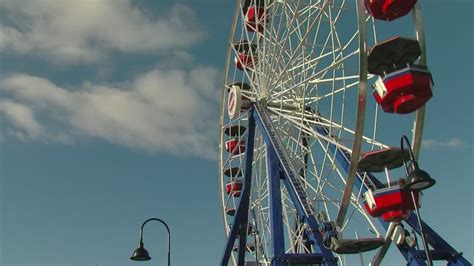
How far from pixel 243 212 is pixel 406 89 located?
9630 millimetres

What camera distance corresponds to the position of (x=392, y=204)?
11.1 m

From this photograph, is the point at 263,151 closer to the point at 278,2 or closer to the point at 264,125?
the point at 264,125

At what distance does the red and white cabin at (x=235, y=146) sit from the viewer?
23.0 meters

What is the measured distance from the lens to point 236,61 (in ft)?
76.0

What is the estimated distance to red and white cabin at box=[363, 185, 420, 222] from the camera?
10922mm

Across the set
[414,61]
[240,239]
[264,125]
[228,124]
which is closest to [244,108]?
[264,125]

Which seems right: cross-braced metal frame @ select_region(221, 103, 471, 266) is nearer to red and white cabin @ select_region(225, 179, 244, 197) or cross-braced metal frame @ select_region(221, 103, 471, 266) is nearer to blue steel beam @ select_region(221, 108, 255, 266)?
blue steel beam @ select_region(221, 108, 255, 266)

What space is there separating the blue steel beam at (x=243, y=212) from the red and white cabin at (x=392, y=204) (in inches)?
309

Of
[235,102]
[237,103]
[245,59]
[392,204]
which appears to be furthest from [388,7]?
[245,59]

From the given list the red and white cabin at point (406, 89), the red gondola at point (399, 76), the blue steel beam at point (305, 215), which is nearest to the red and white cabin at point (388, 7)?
the red gondola at point (399, 76)

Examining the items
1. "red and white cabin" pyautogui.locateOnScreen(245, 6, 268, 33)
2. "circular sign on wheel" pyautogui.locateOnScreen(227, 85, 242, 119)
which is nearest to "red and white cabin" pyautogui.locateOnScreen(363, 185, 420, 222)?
"circular sign on wheel" pyautogui.locateOnScreen(227, 85, 242, 119)

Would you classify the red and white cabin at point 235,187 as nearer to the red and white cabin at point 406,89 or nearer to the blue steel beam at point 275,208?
the blue steel beam at point 275,208

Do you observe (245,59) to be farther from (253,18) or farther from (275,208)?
(275,208)

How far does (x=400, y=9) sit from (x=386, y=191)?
4.23 m
